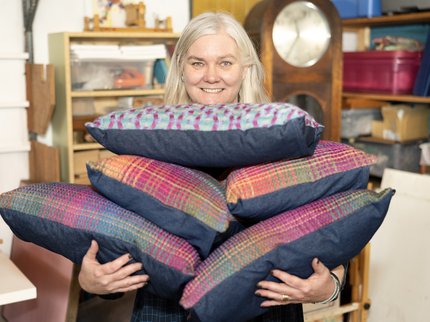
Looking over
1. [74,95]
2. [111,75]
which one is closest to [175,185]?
[74,95]

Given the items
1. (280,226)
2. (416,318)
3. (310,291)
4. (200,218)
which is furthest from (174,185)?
(416,318)

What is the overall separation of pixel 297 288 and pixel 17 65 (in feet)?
5.41

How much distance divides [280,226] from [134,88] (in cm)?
152

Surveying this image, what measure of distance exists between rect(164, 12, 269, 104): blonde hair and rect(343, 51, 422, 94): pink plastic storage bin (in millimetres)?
1457

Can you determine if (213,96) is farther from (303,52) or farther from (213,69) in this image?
(303,52)

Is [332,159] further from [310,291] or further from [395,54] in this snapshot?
[395,54]

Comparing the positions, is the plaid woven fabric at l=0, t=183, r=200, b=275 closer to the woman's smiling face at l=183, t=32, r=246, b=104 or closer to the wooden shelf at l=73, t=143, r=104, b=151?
the woman's smiling face at l=183, t=32, r=246, b=104

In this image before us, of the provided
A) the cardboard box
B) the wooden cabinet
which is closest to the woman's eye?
the wooden cabinet

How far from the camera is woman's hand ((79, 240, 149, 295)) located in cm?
104

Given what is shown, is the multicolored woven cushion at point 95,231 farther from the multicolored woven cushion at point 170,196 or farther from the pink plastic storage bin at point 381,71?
the pink plastic storage bin at point 381,71

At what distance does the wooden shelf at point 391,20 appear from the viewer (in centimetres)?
259

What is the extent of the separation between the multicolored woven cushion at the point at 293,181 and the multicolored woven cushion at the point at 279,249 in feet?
0.07

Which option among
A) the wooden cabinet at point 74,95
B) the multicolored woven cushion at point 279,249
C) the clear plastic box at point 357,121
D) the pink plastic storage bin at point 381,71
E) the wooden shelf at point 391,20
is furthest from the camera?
the clear plastic box at point 357,121

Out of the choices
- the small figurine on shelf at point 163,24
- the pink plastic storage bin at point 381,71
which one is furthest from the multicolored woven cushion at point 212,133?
the pink plastic storage bin at point 381,71
